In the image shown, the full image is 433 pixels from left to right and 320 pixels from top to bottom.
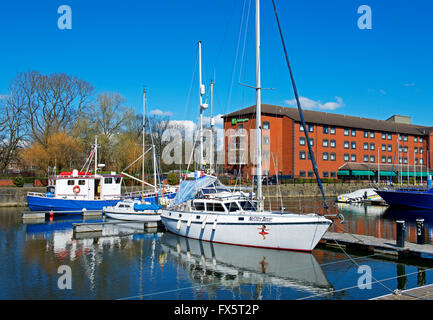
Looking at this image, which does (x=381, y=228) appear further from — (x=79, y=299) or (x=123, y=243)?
(x=79, y=299)

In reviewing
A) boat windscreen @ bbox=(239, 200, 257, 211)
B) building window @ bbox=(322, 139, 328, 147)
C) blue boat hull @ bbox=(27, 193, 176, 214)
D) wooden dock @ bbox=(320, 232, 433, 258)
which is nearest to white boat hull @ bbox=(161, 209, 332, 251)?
boat windscreen @ bbox=(239, 200, 257, 211)

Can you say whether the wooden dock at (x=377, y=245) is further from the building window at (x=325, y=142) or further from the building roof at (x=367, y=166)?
the building roof at (x=367, y=166)

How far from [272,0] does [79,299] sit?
19.4m

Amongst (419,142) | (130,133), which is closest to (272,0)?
(130,133)

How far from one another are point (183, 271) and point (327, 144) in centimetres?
6286

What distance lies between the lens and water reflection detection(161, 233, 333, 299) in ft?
47.0

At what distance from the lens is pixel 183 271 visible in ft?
53.9

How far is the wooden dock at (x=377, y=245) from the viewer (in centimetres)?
1733

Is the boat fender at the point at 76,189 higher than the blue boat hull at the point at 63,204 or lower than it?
higher

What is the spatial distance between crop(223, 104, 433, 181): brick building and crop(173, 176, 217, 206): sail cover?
3458 centimetres

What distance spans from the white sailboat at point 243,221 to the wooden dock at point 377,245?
2.13m

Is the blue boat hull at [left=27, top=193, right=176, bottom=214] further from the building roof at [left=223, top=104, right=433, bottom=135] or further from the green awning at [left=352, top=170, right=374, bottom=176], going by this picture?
the green awning at [left=352, top=170, right=374, bottom=176]

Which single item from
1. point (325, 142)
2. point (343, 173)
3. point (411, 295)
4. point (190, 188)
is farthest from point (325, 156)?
point (411, 295)

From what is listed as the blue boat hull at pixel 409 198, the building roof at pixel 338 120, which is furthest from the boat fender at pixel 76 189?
the blue boat hull at pixel 409 198
